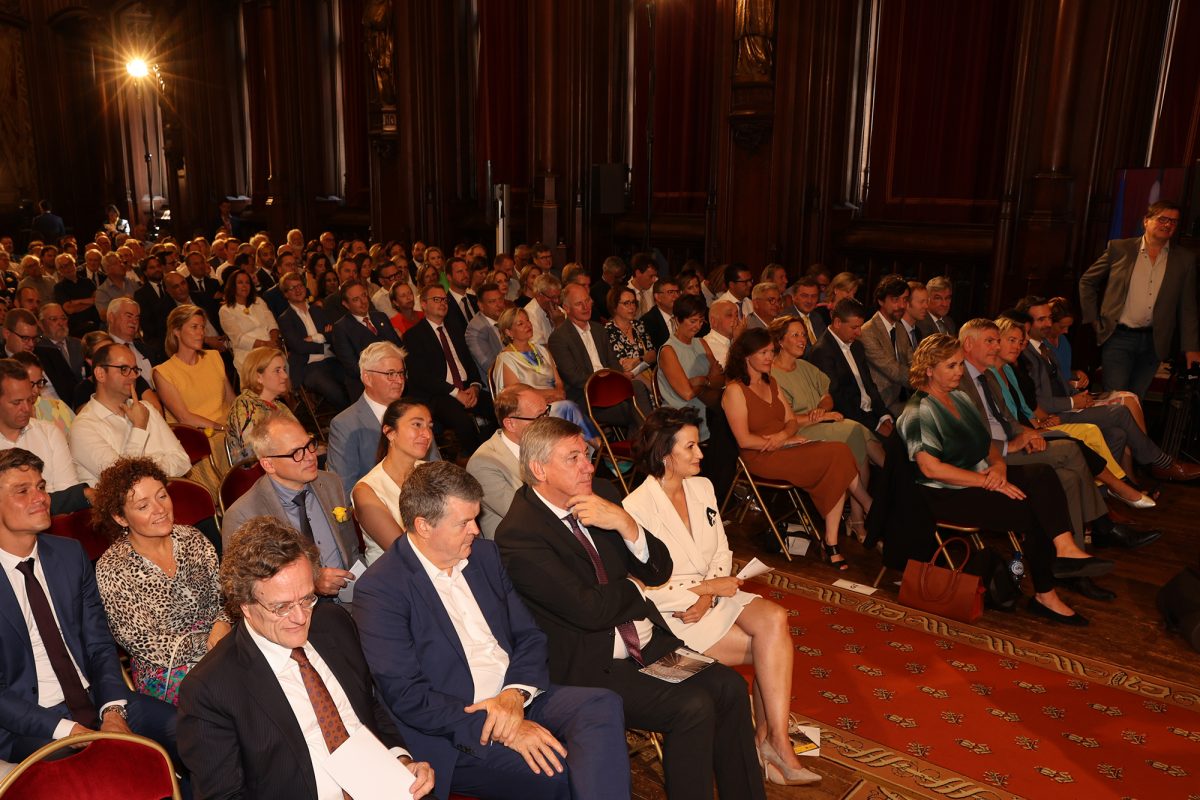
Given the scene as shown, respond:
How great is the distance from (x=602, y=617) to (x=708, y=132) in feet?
29.3

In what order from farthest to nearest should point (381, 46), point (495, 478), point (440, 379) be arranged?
point (381, 46), point (440, 379), point (495, 478)

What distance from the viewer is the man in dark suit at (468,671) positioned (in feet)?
8.41

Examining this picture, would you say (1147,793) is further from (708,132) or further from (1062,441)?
(708,132)

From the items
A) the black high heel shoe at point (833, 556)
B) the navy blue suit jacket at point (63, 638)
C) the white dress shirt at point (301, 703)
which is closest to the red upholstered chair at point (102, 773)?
the white dress shirt at point (301, 703)

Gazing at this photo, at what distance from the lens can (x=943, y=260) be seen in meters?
9.20

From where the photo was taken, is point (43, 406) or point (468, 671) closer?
point (468, 671)

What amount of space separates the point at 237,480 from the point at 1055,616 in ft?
12.6

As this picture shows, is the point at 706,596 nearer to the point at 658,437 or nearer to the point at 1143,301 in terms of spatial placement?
the point at 658,437

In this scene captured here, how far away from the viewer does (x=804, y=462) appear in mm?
5219

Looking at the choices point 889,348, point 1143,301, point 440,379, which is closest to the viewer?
point 889,348

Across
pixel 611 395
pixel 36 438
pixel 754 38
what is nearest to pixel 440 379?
pixel 611 395

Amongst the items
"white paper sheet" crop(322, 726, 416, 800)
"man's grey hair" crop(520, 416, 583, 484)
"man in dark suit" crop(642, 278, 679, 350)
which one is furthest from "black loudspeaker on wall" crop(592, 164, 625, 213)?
"white paper sheet" crop(322, 726, 416, 800)

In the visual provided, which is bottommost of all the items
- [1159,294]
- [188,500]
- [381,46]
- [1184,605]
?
[1184,605]

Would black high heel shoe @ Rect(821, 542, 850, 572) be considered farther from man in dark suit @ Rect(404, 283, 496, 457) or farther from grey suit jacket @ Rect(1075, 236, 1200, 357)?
grey suit jacket @ Rect(1075, 236, 1200, 357)
